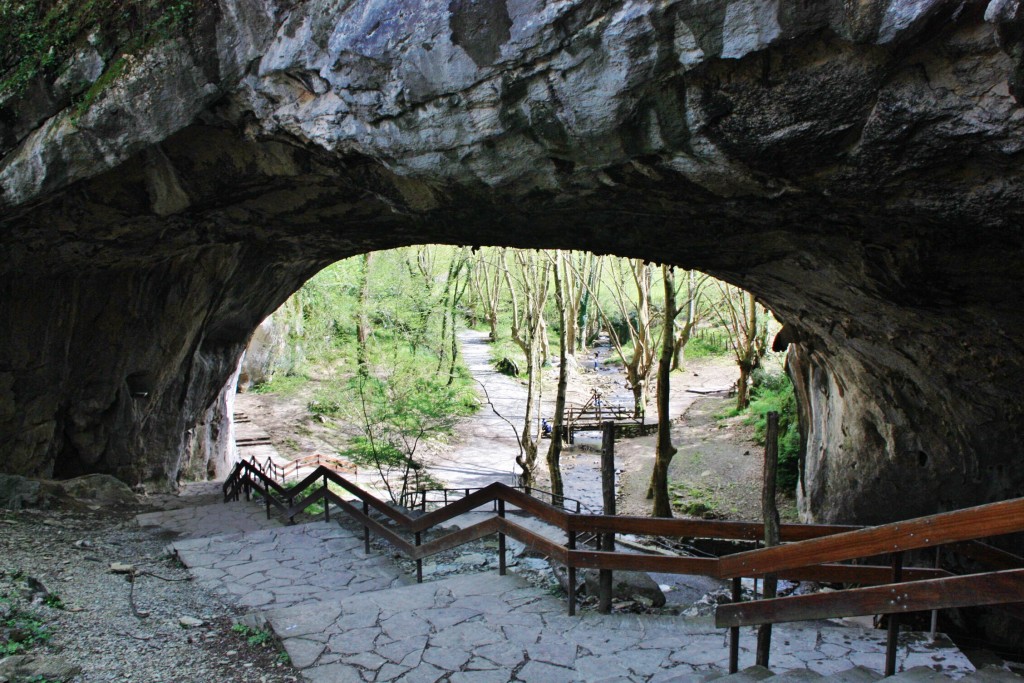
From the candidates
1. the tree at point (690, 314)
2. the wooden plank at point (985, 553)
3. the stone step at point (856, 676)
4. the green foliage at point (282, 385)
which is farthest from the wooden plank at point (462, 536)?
the green foliage at point (282, 385)

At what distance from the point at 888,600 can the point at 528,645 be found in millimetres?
2387

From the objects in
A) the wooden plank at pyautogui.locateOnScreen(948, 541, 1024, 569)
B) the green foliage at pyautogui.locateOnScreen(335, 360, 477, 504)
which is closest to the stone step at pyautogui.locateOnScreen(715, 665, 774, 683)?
the wooden plank at pyautogui.locateOnScreen(948, 541, 1024, 569)

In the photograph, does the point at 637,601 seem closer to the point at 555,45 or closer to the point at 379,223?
the point at 555,45

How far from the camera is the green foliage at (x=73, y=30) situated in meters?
6.16

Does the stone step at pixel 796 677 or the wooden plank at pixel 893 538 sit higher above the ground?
the wooden plank at pixel 893 538

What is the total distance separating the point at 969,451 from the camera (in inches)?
295

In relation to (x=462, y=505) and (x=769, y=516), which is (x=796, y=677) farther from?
(x=462, y=505)

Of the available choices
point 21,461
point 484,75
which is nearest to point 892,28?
point 484,75

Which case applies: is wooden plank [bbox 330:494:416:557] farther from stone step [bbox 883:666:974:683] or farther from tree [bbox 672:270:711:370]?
tree [bbox 672:270:711:370]

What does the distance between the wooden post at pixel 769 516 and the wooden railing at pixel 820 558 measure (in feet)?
0.38

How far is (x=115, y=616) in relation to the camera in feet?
18.2

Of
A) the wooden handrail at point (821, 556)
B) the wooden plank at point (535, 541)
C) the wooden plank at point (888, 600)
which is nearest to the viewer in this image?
the wooden plank at point (888, 600)

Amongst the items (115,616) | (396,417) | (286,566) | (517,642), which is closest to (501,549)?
(517,642)

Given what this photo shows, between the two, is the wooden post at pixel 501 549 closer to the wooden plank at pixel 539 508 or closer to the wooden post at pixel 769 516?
the wooden plank at pixel 539 508
